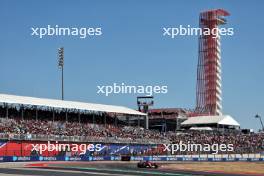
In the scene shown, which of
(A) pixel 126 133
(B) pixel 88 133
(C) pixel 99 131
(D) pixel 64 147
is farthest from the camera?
(A) pixel 126 133

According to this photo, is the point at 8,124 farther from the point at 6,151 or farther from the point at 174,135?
the point at 174,135

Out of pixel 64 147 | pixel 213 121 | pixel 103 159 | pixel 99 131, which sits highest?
pixel 213 121

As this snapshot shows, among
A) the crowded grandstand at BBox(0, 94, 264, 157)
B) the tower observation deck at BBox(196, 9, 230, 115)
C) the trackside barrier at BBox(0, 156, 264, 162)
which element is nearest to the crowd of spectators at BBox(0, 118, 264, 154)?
the crowded grandstand at BBox(0, 94, 264, 157)

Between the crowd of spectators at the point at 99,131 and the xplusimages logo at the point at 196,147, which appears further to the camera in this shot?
the xplusimages logo at the point at 196,147

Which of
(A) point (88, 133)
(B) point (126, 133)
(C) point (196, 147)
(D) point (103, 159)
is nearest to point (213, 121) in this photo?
(C) point (196, 147)

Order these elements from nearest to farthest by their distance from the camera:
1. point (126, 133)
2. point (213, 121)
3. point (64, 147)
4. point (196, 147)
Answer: point (64, 147), point (126, 133), point (196, 147), point (213, 121)

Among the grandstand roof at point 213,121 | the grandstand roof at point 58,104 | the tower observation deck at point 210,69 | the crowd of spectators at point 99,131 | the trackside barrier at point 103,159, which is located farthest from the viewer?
the tower observation deck at point 210,69

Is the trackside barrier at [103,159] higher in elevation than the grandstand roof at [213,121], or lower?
lower

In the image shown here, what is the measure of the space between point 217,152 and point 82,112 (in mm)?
23987

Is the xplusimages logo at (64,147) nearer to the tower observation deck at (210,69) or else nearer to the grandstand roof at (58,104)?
the grandstand roof at (58,104)

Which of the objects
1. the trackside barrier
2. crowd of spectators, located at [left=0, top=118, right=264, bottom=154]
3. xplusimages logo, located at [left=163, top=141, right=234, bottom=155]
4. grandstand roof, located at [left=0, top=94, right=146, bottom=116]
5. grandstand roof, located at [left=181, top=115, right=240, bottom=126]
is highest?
grandstand roof, located at [left=0, top=94, right=146, bottom=116]

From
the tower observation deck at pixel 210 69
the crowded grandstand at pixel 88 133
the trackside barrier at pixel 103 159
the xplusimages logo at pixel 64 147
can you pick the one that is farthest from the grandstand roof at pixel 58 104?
the tower observation deck at pixel 210 69

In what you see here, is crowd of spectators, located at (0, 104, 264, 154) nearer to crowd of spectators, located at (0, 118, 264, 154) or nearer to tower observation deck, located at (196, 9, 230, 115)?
crowd of spectators, located at (0, 118, 264, 154)

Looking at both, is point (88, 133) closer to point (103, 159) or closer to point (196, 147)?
point (103, 159)
